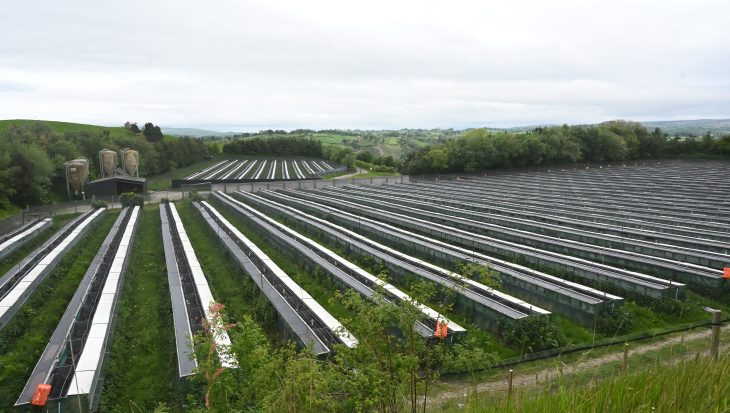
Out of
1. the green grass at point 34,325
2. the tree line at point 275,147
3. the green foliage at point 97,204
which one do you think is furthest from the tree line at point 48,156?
the green grass at point 34,325

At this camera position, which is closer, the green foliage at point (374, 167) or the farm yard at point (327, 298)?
the farm yard at point (327, 298)

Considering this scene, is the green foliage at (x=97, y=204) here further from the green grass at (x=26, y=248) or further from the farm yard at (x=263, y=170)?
the farm yard at (x=263, y=170)

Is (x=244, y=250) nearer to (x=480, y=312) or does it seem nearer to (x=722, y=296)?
(x=480, y=312)

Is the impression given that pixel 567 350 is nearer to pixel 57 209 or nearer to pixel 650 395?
pixel 650 395

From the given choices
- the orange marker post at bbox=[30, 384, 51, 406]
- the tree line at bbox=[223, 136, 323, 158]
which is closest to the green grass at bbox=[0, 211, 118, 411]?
the orange marker post at bbox=[30, 384, 51, 406]

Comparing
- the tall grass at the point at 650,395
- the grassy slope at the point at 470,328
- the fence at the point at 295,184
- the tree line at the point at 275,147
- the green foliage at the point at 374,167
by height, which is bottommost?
the grassy slope at the point at 470,328

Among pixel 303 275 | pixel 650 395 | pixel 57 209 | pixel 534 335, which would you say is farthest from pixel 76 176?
pixel 650 395

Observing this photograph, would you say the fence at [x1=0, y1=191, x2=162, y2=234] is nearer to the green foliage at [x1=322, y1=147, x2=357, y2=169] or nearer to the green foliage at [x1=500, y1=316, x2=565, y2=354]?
the green foliage at [x1=500, y1=316, x2=565, y2=354]

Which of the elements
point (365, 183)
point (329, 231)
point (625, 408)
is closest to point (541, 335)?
point (625, 408)
